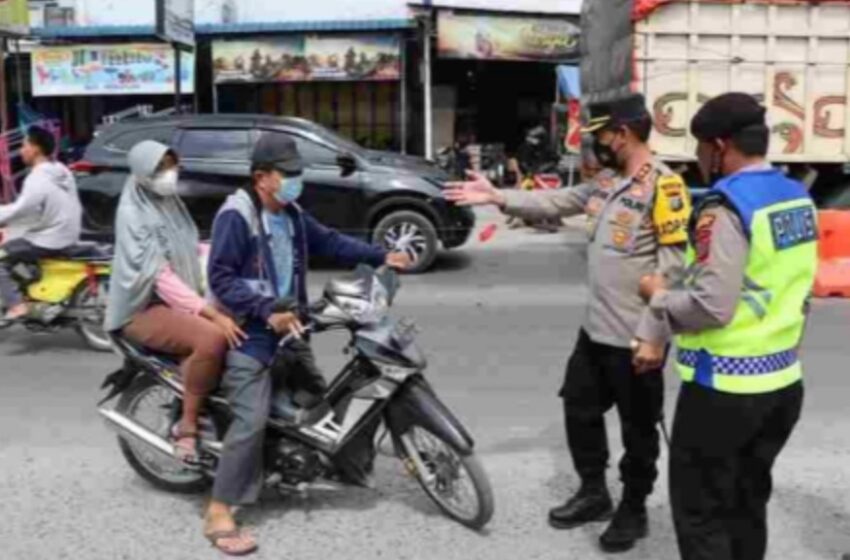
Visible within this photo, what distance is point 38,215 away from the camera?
754 cm

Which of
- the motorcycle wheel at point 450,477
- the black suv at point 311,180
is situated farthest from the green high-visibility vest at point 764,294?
the black suv at point 311,180

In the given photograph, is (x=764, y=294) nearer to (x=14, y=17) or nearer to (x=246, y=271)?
(x=246, y=271)

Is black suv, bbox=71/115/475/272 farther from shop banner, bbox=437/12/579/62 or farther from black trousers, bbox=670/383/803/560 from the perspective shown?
black trousers, bbox=670/383/803/560

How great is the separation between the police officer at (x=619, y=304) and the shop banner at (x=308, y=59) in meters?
14.6

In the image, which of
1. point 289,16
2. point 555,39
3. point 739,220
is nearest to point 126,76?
point 289,16

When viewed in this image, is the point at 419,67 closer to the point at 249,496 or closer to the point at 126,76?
the point at 126,76

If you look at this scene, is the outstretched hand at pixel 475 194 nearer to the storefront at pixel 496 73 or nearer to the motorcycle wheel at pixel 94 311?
the motorcycle wheel at pixel 94 311

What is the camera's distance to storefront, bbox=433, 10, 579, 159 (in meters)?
18.5

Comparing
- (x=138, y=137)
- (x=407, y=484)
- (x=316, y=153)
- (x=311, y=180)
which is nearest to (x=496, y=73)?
(x=316, y=153)

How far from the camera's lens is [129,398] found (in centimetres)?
460

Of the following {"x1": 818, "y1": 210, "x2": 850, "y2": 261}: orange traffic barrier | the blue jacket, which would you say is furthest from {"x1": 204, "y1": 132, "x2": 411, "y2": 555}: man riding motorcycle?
{"x1": 818, "y1": 210, "x2": 850, "y2": 261}: orange traffic barrier

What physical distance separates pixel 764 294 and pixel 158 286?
2.44 meters

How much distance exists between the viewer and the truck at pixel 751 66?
34.7ft

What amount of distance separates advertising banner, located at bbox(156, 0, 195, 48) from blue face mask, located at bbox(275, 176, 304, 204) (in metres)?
9.72
